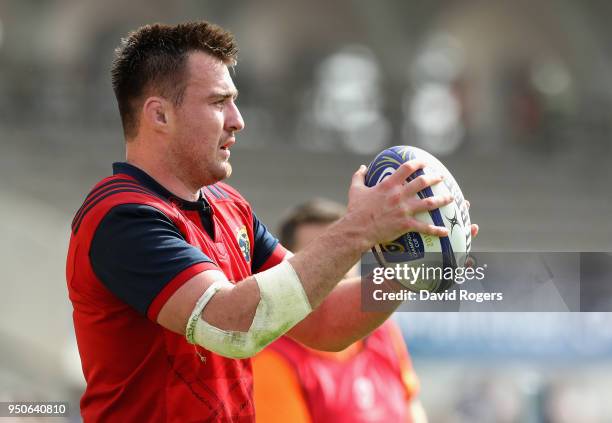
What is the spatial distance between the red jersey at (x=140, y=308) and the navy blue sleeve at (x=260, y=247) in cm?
34

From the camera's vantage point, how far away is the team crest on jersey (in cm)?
344

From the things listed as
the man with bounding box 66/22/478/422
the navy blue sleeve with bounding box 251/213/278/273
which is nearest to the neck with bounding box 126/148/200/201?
the man with bounding box 66/22/478/422

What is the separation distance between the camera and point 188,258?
2.90 m

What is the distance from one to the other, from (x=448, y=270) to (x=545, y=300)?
211cm

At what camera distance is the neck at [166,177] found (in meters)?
3.28

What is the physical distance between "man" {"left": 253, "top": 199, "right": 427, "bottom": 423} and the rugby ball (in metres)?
1.51

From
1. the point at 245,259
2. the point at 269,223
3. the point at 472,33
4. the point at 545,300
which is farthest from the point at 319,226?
the point at 472,33

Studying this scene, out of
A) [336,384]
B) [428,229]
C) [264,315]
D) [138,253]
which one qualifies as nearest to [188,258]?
[138,253]

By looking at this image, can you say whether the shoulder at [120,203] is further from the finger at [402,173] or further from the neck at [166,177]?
the finger at [402,173]

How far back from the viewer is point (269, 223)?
15.3 meters

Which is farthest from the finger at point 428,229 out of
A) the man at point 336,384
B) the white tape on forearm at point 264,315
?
the man at point 336,384

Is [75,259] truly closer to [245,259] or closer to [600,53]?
[245,259]

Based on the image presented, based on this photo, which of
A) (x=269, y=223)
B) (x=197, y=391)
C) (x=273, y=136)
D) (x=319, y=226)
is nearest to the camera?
(x=197, y=391)

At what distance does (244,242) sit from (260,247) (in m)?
0.13
